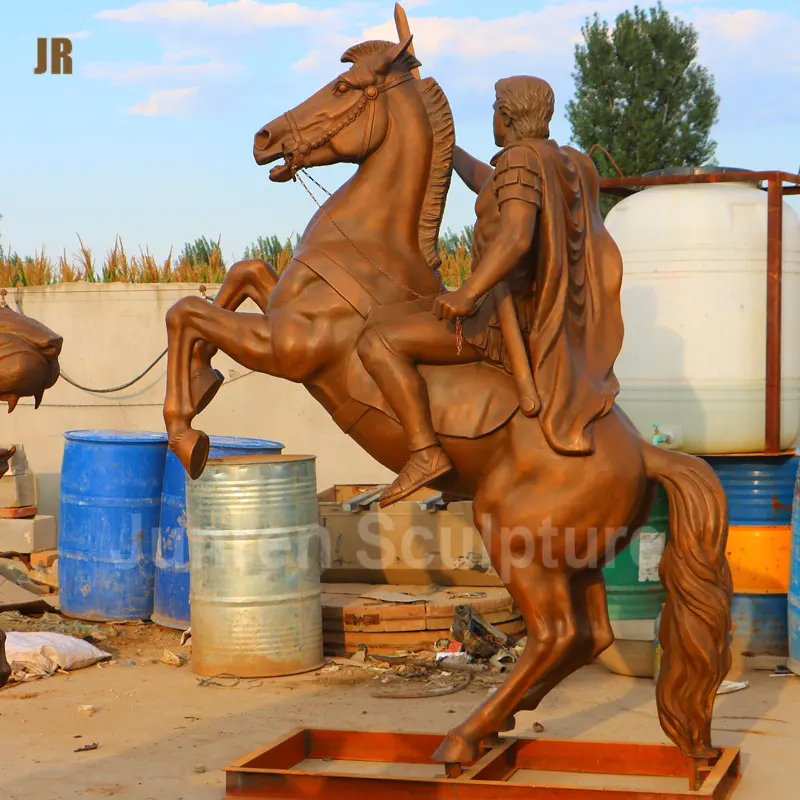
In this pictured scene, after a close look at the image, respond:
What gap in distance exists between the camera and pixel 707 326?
23.1 ft

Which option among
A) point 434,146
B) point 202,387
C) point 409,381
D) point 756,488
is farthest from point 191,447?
point 756,488

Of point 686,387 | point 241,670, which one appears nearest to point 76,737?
point 241,670

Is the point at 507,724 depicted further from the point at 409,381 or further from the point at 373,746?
the point at 409,381

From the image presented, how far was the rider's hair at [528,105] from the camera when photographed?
4.41 m

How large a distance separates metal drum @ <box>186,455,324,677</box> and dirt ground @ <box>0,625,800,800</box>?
0.55 ft

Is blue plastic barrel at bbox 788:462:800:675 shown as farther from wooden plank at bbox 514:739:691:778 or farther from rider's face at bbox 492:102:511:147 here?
rider's face at bbox 492:102:511:147

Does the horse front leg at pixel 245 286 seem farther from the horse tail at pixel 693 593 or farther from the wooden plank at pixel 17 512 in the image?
the wooden plank at pixel 17 512

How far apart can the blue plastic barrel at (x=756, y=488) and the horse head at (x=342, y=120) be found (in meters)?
3.62

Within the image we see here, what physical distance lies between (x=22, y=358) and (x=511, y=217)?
2.03m

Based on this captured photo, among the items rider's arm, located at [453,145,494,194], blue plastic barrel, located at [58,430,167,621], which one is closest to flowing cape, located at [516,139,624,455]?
rider's arm, located at [453,145,494,194]

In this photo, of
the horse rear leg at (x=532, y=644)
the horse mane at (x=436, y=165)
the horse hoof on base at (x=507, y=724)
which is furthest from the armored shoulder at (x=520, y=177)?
the horse hoof on base at (x=507, y=724)

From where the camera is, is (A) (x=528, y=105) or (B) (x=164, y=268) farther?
(B) (x=164, y=268)

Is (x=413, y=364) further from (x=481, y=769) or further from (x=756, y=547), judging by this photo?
(x=756, y=547)

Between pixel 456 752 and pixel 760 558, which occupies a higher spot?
pixel 760 558
